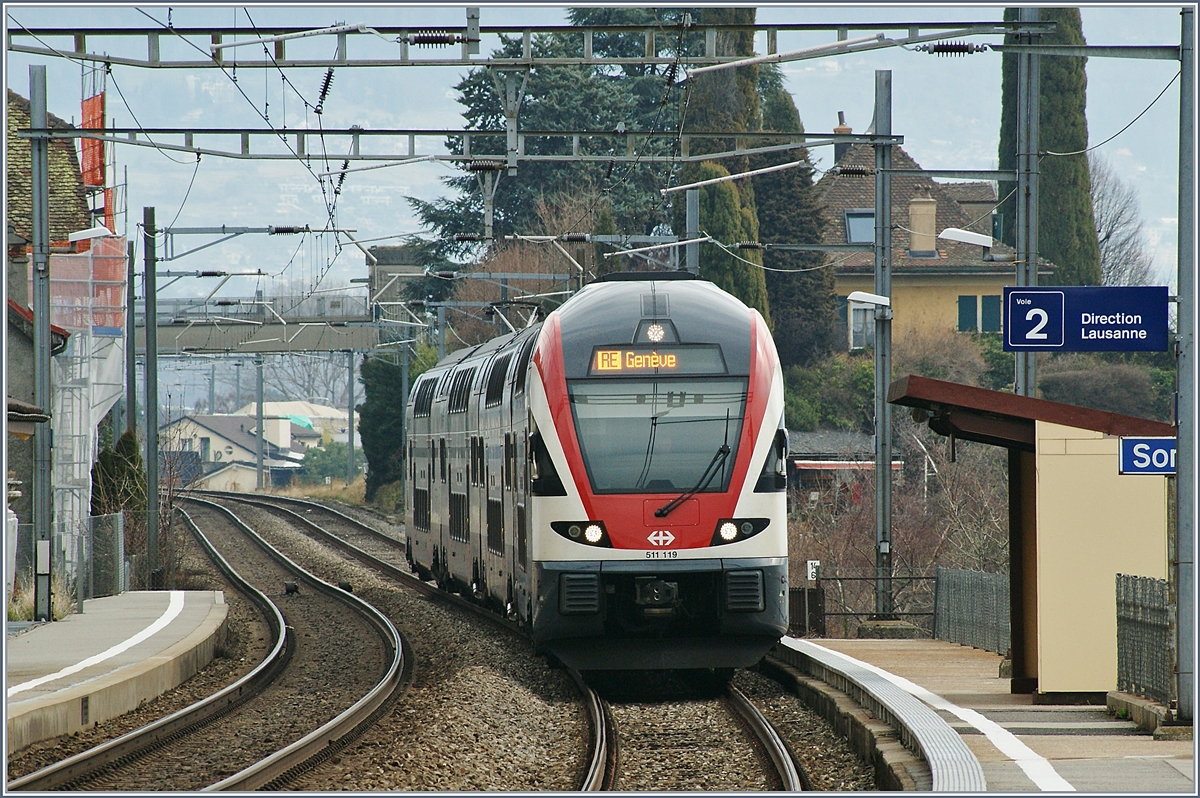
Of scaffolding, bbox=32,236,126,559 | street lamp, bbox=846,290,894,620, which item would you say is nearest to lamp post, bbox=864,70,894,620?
street lamp, bbox=846,290,894,620

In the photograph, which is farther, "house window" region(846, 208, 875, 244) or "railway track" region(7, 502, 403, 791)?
"house window" region(846, 208, 875, 244)

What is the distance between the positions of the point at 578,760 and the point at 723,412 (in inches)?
152

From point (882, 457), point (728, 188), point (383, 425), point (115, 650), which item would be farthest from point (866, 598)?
point (383, 425)

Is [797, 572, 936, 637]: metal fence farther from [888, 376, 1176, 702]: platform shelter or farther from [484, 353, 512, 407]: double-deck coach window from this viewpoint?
[888, 376, 1176, 702]: platform shelter

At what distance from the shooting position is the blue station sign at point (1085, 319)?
1121 cm

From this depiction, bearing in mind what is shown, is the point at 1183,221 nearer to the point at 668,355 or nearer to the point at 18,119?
the point at 668,355

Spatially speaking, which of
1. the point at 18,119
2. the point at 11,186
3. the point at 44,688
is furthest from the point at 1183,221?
the point at 18,119

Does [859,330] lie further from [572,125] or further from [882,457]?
[882,457]

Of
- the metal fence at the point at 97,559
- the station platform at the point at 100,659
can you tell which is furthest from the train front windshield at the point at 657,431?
the metal fence at the point at 97,559

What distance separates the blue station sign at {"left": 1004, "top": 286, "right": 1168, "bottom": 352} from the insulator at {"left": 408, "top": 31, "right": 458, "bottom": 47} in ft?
26.7

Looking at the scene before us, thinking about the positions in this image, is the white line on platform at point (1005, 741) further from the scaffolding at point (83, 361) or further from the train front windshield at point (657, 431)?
the scaffolding at point (83, 361)

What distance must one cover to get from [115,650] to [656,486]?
22.5 feet

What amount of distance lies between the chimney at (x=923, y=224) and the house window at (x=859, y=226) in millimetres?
1614

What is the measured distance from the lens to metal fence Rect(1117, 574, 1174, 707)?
37.8 feet
